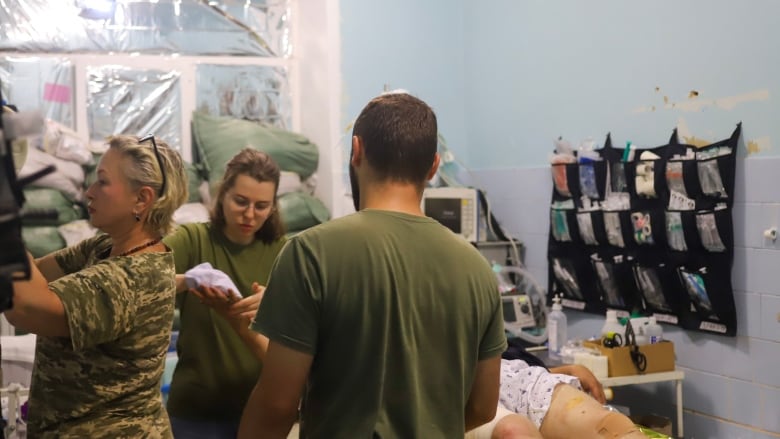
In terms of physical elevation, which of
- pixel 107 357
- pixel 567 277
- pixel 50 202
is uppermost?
pixel 50 202

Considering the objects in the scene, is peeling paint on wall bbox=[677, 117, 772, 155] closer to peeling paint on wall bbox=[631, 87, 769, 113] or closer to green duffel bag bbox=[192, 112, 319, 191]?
peeling paint on wall bbox=[631, 87, 769, 113]

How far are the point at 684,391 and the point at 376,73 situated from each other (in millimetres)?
2604

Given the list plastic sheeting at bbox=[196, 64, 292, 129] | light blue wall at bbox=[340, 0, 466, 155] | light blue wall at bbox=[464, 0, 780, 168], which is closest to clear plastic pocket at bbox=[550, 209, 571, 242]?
light blue wall at bbox=[464, 0, 780, 168]

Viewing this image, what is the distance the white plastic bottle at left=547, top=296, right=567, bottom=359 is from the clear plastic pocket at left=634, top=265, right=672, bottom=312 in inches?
17.7

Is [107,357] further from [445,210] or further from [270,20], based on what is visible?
[270,20]

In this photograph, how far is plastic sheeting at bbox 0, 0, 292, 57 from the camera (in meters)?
4.50

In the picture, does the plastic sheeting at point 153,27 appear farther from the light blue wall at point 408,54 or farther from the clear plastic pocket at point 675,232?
the clear plastic pocket at point 675,232

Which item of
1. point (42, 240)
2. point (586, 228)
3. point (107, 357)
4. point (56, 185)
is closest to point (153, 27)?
point (56, 185)

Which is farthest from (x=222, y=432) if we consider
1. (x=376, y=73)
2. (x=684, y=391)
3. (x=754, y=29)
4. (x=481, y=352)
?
(x=376, y=73)

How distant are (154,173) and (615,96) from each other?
2974 millimetres

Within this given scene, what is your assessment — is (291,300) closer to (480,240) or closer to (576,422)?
(576,422)

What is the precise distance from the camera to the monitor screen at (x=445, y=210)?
4.69 metres

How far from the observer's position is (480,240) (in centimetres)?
486

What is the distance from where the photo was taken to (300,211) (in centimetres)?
457
